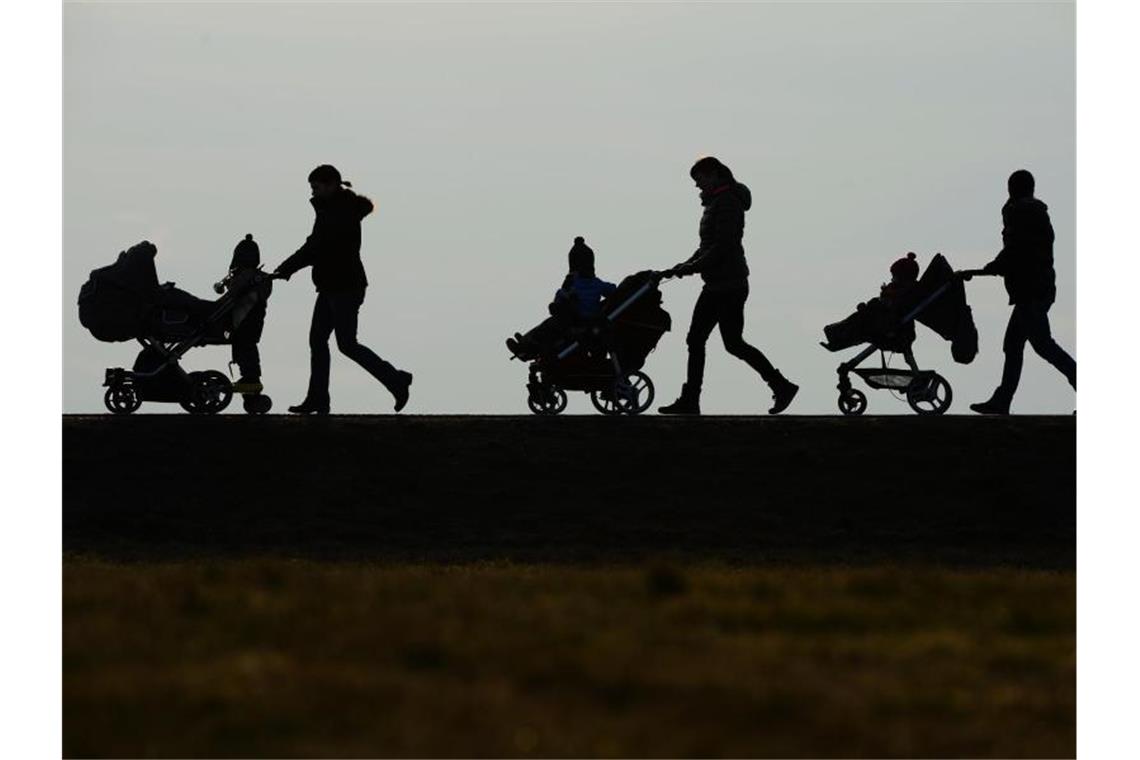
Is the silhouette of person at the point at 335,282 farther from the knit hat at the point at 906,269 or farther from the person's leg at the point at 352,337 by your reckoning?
the knit hat at the point at 906,269

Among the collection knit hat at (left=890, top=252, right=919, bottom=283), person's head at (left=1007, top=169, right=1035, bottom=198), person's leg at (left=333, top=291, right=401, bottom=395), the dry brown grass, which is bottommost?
the dry brown grass

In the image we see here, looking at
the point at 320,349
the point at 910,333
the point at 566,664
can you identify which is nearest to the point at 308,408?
the point at 320,349

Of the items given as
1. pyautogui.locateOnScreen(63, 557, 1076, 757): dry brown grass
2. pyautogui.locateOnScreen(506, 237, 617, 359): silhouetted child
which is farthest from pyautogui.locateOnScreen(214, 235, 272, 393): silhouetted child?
pyautogui.locateOnScreen(63, 557, 1076, 757): dry brown grass

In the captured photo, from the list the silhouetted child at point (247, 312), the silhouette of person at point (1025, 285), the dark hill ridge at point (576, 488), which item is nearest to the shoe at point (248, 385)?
the silhouetted child at point (247, 312)

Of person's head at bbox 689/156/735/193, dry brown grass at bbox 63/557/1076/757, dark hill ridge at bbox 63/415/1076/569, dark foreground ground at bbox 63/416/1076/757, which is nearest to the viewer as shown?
dry brown grass at bbox 63/557/1076/757

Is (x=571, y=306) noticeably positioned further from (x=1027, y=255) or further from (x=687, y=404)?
(x=1027, y=255)

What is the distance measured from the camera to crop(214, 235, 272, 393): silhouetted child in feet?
64.5

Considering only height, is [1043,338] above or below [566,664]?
above

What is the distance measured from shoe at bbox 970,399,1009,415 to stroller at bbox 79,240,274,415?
5.93 meters

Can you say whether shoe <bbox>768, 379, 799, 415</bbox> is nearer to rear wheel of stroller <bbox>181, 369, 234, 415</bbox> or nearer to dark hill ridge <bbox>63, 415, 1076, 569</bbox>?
dark hill ridge <bbox>63, 415, 1076, 569</bbox>

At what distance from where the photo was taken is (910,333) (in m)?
20.0

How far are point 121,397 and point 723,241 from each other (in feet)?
18.2

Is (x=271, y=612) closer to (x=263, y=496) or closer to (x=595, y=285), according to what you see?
(x=263, y=496)

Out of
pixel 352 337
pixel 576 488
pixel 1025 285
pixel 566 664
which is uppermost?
pixel 1025 285
